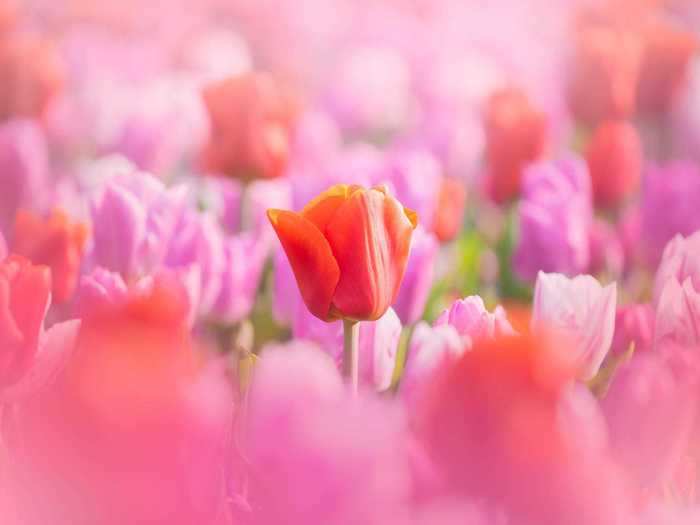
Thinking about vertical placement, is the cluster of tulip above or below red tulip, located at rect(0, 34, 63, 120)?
below

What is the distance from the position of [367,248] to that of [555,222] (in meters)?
0.28

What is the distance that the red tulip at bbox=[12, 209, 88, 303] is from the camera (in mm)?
533

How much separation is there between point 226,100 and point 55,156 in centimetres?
31

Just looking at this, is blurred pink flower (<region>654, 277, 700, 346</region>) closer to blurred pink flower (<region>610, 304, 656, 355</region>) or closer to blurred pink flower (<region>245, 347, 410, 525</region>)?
blurred pink flower (<region>610, 304, 656, 355</region>)

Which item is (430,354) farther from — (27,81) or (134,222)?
(27,81)

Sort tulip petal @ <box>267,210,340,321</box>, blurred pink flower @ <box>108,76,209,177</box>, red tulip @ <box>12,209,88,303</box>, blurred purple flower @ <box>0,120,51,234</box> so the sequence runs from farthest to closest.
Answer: blurred pink flower @ <box>108,76,209,177</box>, blurred purple flower @ <box>0,120,51,234</box>, red tulip @ <box>12,209,88,303</box>, tulip petal @ <box>267,210,340,321</box>

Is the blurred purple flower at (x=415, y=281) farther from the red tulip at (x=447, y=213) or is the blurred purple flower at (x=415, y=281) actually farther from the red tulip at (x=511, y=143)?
the red tulip at (x=511, y=143)

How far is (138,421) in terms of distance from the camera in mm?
305

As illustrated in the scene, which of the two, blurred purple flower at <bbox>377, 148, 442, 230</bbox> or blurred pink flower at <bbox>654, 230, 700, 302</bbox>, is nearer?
blurred pink flower at <bbox>654, 230, 700, 302</bbox>

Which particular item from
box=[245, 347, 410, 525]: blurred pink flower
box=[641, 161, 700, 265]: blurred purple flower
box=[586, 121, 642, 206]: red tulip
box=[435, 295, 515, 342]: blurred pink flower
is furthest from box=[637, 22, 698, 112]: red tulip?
box=[245, 347, 410, 525]: blurred pink flower

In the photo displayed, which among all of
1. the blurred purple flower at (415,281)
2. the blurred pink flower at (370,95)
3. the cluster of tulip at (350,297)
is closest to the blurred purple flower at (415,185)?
the cluster of tulip at (350,297)

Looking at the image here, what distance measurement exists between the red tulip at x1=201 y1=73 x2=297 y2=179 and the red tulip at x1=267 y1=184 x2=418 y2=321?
0.37 meters

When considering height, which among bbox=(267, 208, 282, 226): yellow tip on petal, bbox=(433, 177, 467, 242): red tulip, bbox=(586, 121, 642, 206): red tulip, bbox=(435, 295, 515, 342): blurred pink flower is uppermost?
bbox=(586, 121, 642, 206): red tulip

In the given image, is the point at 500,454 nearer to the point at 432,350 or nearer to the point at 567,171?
the point at 432,350
